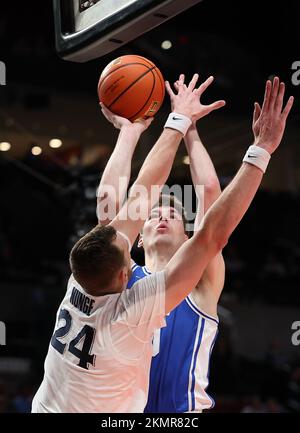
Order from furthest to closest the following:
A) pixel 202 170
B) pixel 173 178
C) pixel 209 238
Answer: pixel 173 178
pixel 202 170
pixel 209 238

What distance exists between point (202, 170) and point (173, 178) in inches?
249

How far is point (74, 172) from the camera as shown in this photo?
24.1ft

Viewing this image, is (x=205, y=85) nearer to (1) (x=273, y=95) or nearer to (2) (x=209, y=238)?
(1) (x=273, y=95)

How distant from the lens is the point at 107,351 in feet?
9.02

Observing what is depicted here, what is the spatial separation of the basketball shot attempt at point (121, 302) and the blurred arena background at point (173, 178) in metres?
3.67

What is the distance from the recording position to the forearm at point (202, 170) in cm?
353

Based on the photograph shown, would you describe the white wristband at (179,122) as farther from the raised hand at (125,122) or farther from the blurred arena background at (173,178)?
the blurred arena background at (173,178)

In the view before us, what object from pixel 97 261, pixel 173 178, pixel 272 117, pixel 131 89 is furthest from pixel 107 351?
pixel 173 178

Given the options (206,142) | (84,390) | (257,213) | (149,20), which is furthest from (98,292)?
(257,213)

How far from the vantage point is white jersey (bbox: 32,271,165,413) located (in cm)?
275

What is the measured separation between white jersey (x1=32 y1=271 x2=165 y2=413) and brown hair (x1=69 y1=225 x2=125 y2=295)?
86 millimetres

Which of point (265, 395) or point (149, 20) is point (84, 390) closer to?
point (149, 20)

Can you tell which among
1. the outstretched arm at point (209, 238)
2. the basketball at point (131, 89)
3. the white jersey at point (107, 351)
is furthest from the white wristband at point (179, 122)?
the white jersey at point (107, 351)

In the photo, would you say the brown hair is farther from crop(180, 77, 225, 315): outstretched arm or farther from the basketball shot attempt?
crop(180, 77, 225, 315): outstretched arm
